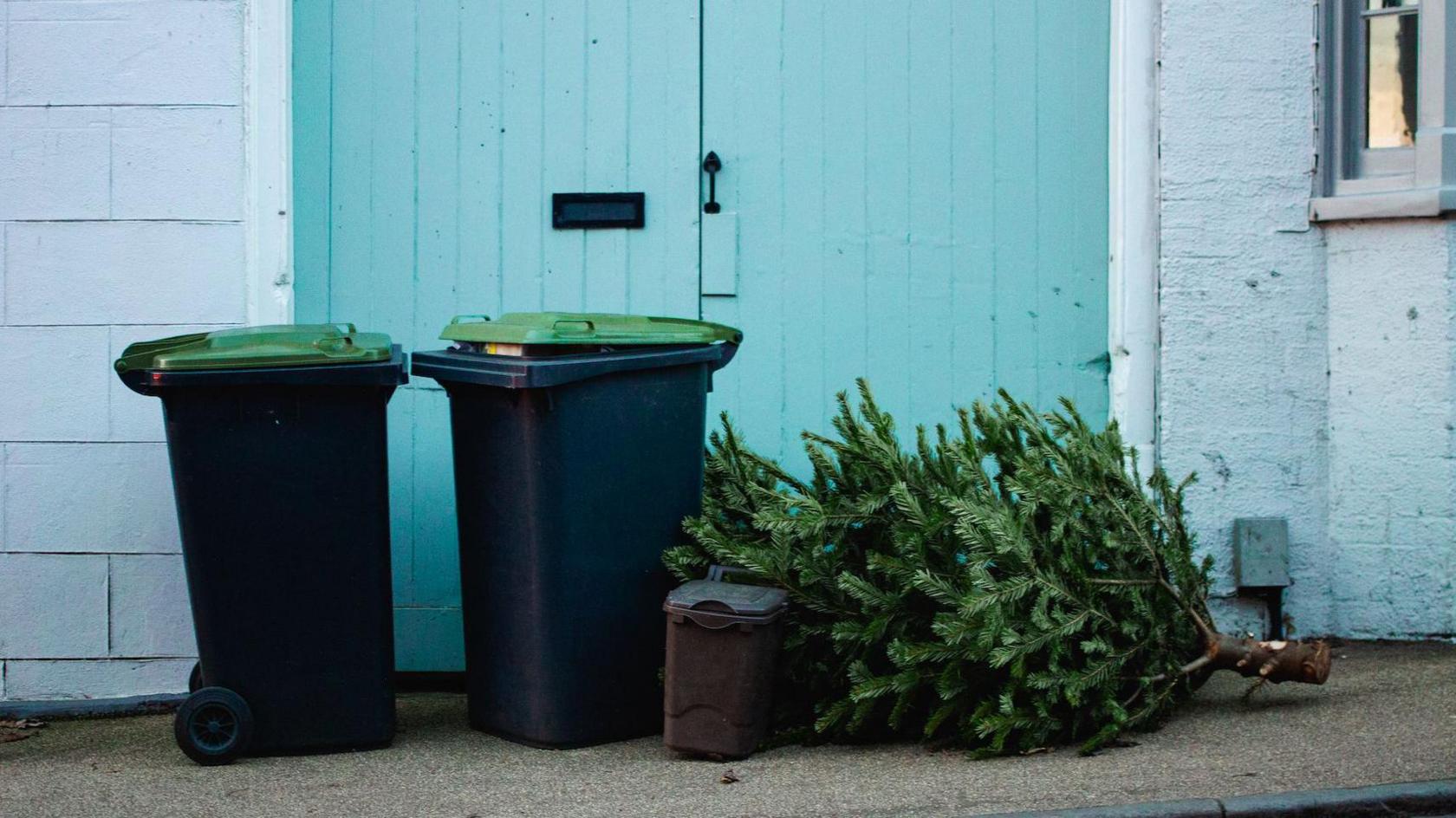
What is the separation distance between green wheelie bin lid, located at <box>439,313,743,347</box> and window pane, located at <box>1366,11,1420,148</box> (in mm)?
2580

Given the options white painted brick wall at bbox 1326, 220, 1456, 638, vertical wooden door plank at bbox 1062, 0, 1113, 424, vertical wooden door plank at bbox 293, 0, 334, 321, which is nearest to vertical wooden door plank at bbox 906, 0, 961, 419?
vertical wooden door plank at bbox 1062, 0, 1113, 424

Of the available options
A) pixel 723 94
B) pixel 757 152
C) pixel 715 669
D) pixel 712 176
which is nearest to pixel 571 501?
pixel 715 669

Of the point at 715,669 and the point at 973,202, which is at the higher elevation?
the point at 973,202

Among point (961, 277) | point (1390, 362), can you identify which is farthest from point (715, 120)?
point (1390, 362)

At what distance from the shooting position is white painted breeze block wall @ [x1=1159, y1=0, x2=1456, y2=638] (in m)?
5.38

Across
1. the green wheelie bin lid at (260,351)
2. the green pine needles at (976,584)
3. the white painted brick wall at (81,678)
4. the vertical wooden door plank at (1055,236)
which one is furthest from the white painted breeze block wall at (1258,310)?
the white painted brick wall at (81,678)

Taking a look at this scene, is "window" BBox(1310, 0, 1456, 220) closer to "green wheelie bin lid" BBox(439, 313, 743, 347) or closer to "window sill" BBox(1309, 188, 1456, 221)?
"window sill" BBox(1309, 188, 1456, 221)

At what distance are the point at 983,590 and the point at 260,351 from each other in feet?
7.18

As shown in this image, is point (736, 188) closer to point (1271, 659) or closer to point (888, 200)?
point (888, 200)

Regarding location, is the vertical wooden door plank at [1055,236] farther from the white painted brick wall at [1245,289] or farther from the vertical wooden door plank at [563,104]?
the vertical wooden door plank at [563,104]

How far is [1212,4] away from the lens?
5.36 metres

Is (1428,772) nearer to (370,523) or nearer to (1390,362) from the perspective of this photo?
(1390,362)

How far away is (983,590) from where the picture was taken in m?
4.12

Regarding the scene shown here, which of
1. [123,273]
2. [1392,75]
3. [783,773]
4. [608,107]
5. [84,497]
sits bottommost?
[783,773]
